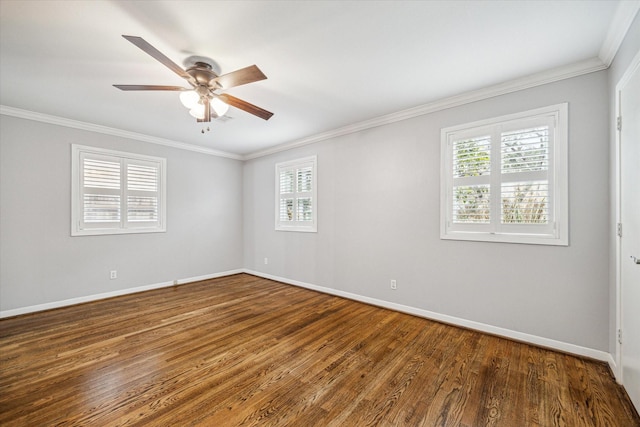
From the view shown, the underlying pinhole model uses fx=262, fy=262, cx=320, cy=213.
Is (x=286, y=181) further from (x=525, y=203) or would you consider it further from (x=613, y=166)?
(x=613, y=166)

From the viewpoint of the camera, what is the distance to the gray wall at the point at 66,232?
337 centimetres

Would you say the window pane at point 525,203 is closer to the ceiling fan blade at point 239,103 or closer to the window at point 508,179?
the window at point 508,179

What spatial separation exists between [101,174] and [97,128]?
27.2 inches

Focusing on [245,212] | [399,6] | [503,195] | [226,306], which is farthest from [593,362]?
[245,212]

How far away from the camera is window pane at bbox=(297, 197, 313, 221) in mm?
4633

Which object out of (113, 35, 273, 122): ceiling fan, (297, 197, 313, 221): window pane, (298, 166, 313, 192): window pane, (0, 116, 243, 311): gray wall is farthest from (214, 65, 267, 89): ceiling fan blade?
(0, 116, 243, 311): gray wall

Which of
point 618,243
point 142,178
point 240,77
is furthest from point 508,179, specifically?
point 142,178

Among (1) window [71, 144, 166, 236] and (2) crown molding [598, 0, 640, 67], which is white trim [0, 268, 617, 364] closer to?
(1) window [71, 144, 166, 236]

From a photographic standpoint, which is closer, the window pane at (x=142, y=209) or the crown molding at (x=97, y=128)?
the crown molding at (x=97, y=128)

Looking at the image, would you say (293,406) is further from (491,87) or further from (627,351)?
(491,87)

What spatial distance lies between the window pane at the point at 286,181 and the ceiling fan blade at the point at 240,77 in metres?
2.79

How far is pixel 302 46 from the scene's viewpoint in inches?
84.5

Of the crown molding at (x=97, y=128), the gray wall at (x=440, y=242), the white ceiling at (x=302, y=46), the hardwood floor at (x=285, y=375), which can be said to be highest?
the white ceiling at (x=302, y=46)

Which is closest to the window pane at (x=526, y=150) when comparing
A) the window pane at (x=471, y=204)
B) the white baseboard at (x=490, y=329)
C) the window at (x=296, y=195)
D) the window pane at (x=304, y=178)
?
the window pane at (x=471, y=204)
